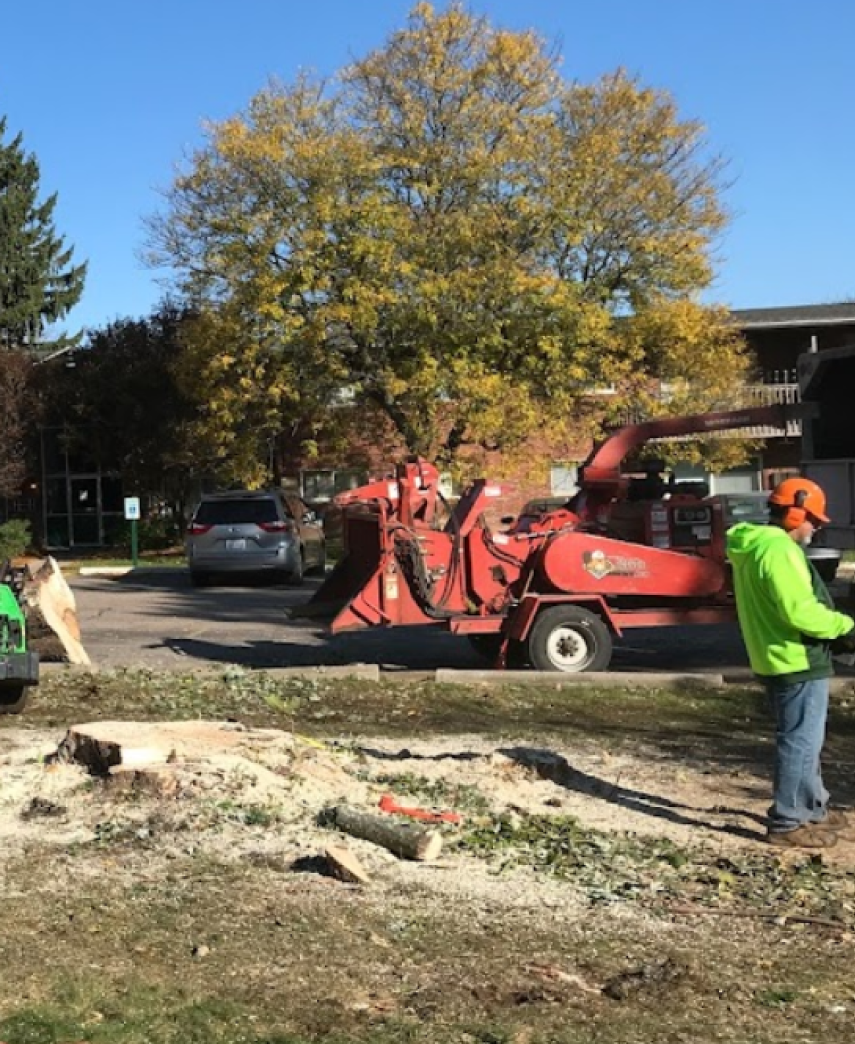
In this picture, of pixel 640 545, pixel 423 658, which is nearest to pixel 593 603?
pixel 640 545

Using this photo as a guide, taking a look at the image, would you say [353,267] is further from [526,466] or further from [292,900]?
[292,900]

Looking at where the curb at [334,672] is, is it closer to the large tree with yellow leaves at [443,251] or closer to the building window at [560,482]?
the large tree with yellow leaves at [443,251]

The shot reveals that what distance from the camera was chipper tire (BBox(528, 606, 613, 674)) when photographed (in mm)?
11336

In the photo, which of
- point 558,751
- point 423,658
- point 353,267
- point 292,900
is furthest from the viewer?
point 353,267

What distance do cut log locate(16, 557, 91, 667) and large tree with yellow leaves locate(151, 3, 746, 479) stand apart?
54.5 ft

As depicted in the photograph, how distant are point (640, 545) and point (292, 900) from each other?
7.41m

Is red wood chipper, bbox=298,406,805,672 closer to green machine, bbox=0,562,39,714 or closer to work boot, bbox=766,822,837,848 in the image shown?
green machine, bbox=0,562,39,714

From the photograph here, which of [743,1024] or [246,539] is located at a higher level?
[246,539]

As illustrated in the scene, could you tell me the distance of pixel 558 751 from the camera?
8180 millimetres

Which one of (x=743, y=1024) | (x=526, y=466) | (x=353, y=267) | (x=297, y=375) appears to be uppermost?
(x=353, y=267)

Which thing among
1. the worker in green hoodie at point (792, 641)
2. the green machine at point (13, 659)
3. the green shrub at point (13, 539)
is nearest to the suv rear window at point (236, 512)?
the green shrub at point (13, 539)

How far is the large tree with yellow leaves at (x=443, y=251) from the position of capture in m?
28.5

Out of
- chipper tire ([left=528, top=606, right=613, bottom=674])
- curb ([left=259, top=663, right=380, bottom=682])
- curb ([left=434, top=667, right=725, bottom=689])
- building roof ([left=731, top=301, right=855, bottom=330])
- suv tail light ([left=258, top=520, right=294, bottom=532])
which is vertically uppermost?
building roof ([left=731, top=301, right=855, bottom=330])

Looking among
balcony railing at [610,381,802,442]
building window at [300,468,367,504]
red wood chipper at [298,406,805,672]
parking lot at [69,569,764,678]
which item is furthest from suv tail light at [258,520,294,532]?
building window at [300,468,367,504]
